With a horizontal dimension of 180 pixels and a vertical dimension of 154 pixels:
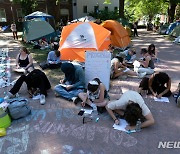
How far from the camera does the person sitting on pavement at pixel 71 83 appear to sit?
17.2 ft

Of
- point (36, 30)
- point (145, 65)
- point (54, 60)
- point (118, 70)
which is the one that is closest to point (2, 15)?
point (36, 30)

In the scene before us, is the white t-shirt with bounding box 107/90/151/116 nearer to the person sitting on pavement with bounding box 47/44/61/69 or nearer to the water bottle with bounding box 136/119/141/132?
the water bottle with bounding box 136/119/141/132

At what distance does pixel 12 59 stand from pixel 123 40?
19.8 feet

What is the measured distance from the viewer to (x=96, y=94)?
14.9 ft

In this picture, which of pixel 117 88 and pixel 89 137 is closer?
pixel 89 137

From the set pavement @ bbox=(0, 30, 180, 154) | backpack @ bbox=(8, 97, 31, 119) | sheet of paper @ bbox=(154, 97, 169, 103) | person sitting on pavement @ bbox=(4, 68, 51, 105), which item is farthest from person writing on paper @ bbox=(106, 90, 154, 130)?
person sitting on pavement @ bbox=(4, 68, 51, 105)

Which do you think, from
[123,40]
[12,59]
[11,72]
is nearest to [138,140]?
[11,72]

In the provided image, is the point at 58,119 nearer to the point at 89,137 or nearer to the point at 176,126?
the point at 89,137

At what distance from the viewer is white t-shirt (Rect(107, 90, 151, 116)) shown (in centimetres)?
394

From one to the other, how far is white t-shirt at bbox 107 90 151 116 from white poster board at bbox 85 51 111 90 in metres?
1.61

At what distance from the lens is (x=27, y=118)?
14.7 ft

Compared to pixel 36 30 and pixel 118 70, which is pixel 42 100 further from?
pixel 36 30

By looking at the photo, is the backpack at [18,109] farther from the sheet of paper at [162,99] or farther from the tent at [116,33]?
the tent at [116,33]

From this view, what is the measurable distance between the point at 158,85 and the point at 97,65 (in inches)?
63.9
